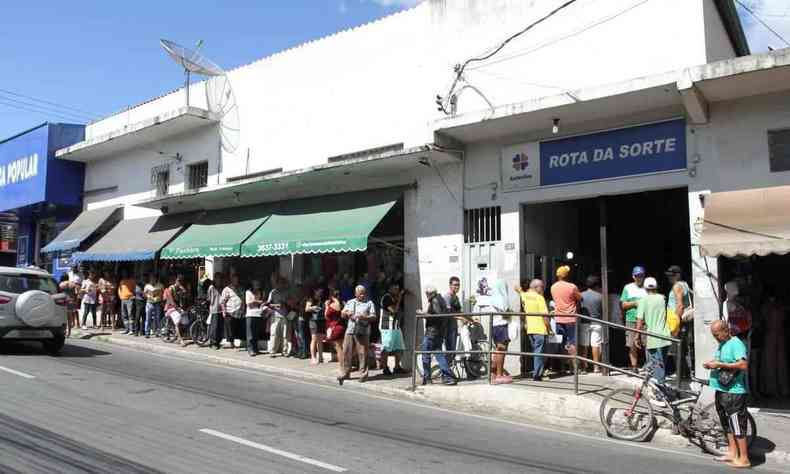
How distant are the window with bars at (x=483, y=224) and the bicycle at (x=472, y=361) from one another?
182 centimetres

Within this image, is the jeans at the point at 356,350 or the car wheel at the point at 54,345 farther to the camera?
the car wheel at the point at 54,345

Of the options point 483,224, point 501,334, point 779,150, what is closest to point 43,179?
point 483,224

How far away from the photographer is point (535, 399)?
900 cm

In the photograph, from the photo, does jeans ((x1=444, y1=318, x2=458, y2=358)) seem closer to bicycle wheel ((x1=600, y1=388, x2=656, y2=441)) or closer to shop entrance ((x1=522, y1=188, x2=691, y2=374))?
shop entrance ((x1=522, y1=188, x2=691, y2=374))

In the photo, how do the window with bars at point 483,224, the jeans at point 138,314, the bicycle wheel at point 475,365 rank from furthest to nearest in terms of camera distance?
the jeans at point 138,314 → the window with bars at point 483,224 → the bicycle wheel at point 475,365

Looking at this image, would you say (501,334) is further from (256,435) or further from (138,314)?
(138,314)

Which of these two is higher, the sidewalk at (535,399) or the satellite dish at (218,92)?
the satellite dish at (218,92)

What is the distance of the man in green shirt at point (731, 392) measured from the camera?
6.84m

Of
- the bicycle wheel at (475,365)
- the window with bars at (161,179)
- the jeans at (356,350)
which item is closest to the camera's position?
the bicycle wheel at (475,365)

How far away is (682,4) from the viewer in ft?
32.9

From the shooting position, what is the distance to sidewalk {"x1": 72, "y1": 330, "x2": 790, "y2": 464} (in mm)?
7750

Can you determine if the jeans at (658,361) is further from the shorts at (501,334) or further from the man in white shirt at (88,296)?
the man in white shirt at (88,296)

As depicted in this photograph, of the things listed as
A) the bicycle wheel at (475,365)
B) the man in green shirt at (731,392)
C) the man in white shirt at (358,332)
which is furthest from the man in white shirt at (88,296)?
the man in green shirt at (731,392)

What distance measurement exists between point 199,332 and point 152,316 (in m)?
2.22
